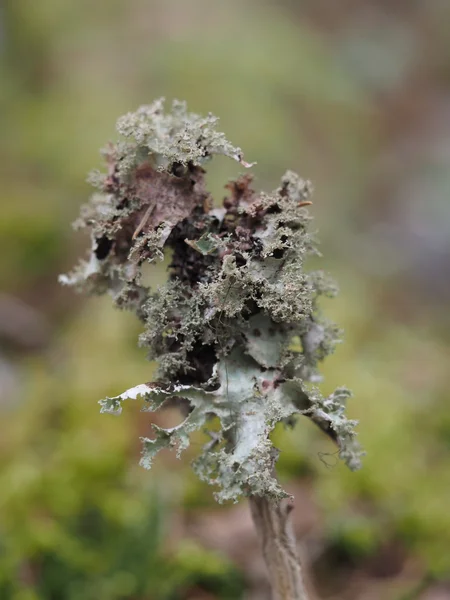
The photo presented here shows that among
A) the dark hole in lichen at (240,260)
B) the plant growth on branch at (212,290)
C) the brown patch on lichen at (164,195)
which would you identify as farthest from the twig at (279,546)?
the brown patch on lichen at (164,195)

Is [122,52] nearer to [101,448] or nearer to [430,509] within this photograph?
[101,448]

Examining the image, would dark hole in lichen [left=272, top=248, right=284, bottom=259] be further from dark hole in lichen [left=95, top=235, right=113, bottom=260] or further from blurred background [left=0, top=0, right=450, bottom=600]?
blurred background [left=0, top=0, right=450, bottom=600]

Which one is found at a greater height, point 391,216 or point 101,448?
point 391,216

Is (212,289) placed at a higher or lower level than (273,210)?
lower

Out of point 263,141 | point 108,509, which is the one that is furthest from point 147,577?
point 263,141

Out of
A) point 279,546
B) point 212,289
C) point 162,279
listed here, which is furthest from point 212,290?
point 162,279

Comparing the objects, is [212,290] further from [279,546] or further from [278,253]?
[279,546]

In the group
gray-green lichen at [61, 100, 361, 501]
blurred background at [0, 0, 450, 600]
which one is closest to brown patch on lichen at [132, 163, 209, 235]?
gray-green lichen at [61, 100, 361, 501]
